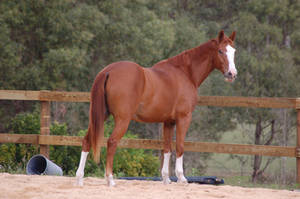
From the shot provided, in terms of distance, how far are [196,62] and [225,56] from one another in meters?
0.53

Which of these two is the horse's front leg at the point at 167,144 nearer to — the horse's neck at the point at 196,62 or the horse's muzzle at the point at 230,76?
the horse's neck at the point at 196,62

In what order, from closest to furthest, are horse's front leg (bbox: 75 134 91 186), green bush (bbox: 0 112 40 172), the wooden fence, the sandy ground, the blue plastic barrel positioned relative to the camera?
the sandy ground < horse's front leg (bbox: 75 134 91 186) < the wooden fence < the blue plastic barrel < green bush (bbox: 0 112 40 172)

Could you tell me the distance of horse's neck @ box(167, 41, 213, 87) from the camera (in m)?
6.78

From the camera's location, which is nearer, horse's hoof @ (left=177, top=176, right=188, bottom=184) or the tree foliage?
A: horse's hoof @ (left=177, top=176, right=188, bottom=184)

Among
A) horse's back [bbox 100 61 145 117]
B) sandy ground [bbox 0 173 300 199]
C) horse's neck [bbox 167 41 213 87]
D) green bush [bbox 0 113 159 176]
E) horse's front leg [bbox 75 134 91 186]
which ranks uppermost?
horse's neck [bbox 167 41 213 87]

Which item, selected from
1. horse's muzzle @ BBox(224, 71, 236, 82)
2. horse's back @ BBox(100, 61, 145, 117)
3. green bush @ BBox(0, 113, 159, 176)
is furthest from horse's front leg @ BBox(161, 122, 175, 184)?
green bush @ BBox(0, 113, 159, 176)

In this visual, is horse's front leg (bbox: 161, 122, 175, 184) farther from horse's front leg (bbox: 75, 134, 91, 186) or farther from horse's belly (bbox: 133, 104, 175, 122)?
horse's front leg (bbox: 75, 134, 91, 186)

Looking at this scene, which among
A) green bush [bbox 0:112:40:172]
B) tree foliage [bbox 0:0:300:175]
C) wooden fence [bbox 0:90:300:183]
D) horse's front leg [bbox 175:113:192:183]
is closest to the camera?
horse's front leg [bbox 175:113:192:183]

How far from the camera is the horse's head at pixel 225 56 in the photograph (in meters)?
6.34

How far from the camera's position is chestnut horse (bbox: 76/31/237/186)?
5.77 meters

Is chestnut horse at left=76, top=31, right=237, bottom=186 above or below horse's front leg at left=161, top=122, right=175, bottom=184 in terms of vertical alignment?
above

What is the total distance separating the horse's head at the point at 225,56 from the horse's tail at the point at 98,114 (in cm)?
172

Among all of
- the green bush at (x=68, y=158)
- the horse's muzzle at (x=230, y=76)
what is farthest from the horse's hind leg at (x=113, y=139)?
the green bush at (x=68, y=158)

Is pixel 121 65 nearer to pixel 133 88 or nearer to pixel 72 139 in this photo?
pixel 133 88
